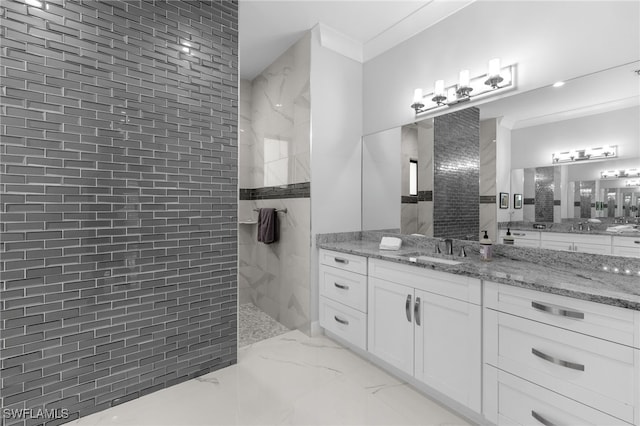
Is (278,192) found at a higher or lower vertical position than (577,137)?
lower

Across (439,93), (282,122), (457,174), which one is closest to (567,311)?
(457,174)

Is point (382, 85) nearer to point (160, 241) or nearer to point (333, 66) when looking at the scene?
point (333, 66)

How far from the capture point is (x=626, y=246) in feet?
5.45

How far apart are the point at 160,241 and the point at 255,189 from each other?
1.78 metres

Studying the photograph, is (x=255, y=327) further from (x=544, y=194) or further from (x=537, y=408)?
(x=544, y=194)

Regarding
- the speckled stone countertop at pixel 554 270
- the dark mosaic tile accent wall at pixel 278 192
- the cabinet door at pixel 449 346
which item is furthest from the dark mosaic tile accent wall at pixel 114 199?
the cabinet door at pixel 449 346

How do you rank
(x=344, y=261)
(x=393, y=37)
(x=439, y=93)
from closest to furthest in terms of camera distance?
(x=439, y=93) < (x=344, y=261) < (x=393, y=37)

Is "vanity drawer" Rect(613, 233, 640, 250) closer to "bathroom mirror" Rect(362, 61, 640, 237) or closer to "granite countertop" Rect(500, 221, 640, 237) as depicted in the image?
"granite countertop" Rect(500, 221, 640, 237)

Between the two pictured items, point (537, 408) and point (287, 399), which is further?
point (287, 399)

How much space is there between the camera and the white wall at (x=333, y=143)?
2.78 meters

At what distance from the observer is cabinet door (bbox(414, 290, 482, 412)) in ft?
5.40

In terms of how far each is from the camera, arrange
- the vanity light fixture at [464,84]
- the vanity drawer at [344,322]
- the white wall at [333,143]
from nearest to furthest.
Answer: the vanity light fixture at [464,84] < the vanity drawer at [344,322] < the white wall at [333,143]

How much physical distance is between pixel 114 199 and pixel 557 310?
2409 millimetres

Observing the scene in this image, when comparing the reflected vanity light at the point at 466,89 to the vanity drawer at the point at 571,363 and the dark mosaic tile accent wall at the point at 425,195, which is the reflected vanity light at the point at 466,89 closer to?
the dark mosaic tile accent wall at the point at 425,195
